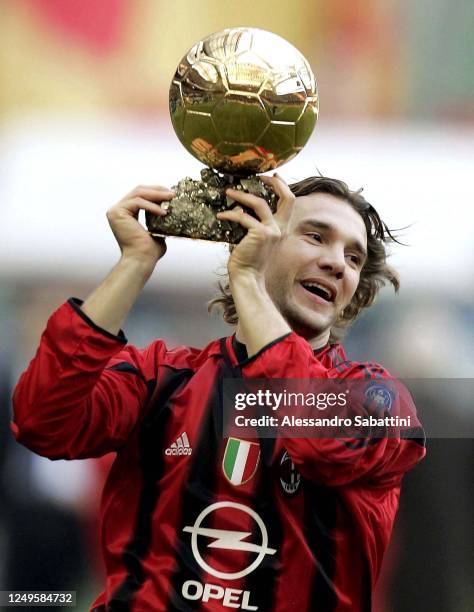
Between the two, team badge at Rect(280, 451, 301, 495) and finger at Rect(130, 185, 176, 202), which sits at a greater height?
finger at Rect(130, 185, 176, 202)

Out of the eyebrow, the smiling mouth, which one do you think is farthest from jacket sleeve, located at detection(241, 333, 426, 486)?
the eyebrow

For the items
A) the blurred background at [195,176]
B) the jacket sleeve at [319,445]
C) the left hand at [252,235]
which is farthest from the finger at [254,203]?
the blurred background at [195,176]

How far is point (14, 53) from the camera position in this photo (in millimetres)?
3830

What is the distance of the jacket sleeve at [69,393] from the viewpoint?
5.61ft

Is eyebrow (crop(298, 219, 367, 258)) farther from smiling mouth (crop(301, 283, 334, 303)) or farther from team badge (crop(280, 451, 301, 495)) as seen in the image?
team badge (crop(280, 451, 301, 495))

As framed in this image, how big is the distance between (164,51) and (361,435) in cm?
260

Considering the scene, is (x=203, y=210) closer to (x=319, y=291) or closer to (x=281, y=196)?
(x=281, y=196)

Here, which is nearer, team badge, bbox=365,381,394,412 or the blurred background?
team badge, bbox=365,381,394,412

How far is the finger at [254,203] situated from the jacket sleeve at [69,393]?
1.15 ft

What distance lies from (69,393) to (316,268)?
0.68 metres

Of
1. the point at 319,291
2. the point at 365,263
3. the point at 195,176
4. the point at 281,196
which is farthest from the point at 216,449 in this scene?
the point at 195,176

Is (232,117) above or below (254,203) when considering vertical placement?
above

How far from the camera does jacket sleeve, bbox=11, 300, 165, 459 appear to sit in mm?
1711

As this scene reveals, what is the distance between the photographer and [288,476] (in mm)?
1908
